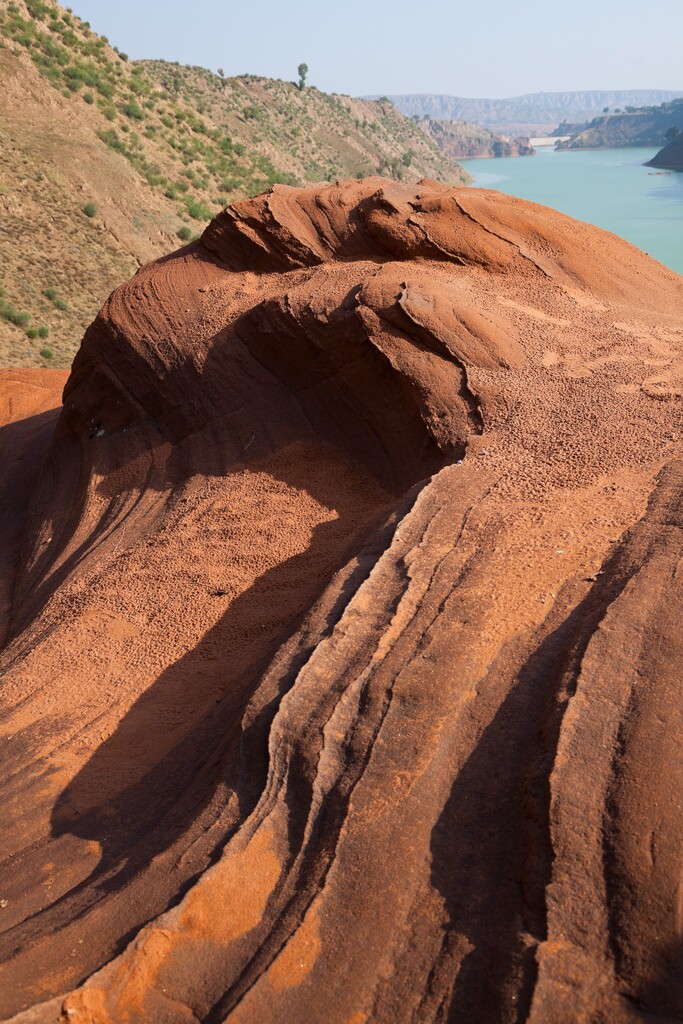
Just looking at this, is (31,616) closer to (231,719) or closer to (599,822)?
(231,719)

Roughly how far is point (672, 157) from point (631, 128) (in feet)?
124

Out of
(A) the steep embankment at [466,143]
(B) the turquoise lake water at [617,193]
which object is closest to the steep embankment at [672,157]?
(B) the turquoise lake water at [617,193]

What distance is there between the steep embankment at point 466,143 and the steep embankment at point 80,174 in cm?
6030

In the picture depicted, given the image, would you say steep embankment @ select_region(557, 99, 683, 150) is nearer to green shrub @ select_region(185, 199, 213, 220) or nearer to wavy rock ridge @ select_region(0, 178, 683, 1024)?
green shrub @ select_region(185, 199, 213, 220)

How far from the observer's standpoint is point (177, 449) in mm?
9227

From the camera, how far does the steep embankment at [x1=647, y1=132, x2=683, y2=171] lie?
183ft

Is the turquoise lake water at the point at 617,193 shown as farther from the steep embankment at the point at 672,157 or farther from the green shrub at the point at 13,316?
the green shrub at the point at 13,316

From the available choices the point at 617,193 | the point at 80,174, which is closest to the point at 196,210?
the point at 80,174

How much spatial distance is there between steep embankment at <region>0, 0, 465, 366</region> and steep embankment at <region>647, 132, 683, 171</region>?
27.2m

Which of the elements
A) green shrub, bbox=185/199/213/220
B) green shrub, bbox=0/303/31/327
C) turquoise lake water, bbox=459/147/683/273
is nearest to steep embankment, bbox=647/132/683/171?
turquoise lake water, bbox=459/147/683/273

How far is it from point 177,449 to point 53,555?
69.3 inches

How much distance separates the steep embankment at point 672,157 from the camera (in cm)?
5575

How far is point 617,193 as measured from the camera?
44531 mm

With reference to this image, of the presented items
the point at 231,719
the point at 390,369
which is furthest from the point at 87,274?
the point at 231,719
